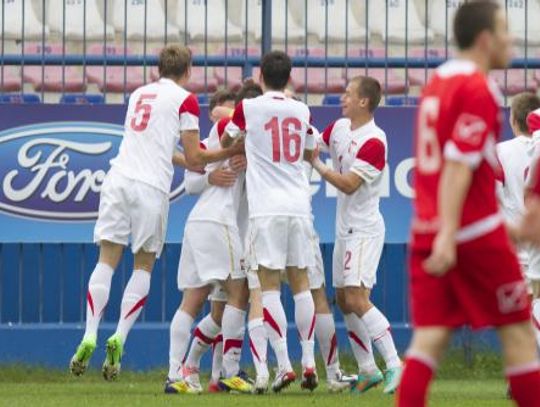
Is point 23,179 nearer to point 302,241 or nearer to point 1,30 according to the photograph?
point 1,30

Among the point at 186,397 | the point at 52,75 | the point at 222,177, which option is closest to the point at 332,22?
the point at 52,75

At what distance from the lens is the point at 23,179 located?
531 inches

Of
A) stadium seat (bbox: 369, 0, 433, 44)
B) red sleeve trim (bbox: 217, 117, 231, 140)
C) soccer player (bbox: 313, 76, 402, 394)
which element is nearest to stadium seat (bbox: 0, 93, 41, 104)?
stadium seat (bbox: 369, 0, 433, 44)

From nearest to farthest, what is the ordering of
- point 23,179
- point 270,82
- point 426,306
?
point 426,306 → point 270,82 → point 23,179

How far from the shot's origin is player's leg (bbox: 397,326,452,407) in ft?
20.5

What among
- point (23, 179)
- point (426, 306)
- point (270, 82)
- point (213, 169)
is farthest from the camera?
point (23, 179)

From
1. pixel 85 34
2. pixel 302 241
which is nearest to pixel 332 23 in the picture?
pixel 85 34

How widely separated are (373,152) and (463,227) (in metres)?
4.61

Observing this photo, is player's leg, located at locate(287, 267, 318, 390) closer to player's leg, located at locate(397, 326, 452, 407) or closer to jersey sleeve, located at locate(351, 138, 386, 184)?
jersey sleeve, located at locate(351, 138, 386, 184)

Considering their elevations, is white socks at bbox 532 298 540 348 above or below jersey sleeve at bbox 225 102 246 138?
below

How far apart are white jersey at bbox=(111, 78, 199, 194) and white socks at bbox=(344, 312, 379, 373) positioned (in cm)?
155

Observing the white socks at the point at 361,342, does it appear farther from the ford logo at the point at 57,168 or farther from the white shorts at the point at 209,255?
the ford logo at the point at 57,168

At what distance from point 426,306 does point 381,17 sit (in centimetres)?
828

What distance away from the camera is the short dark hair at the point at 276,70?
1045 centimetres
